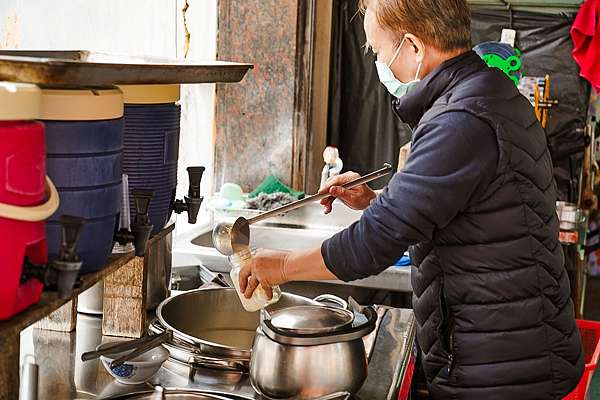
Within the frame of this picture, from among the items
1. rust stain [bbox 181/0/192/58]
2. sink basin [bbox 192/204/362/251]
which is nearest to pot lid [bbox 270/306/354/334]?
sink basin [bbox 192/204/362/251]

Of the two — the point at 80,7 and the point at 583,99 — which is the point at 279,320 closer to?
the point at 80,7

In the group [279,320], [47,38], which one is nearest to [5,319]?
[279,320]

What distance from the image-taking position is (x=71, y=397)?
6.73 ft

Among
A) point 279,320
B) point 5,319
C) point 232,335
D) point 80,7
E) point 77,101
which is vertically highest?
point 80,7

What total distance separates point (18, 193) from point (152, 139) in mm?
780

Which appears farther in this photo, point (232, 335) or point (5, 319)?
point (232, 335)

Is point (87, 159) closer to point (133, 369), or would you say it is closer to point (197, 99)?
point (133, 369)

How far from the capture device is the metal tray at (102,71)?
4.61 feet

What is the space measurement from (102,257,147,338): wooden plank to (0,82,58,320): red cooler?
950 mm

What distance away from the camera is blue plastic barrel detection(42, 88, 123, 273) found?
1526 millimetres

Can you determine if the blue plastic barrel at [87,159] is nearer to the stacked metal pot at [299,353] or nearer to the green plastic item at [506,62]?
the stacked metal pot at [299,353]

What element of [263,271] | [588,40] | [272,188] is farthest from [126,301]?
[588,40]

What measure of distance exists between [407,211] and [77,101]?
857mm

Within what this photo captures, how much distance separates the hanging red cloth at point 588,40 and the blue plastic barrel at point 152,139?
488cm
